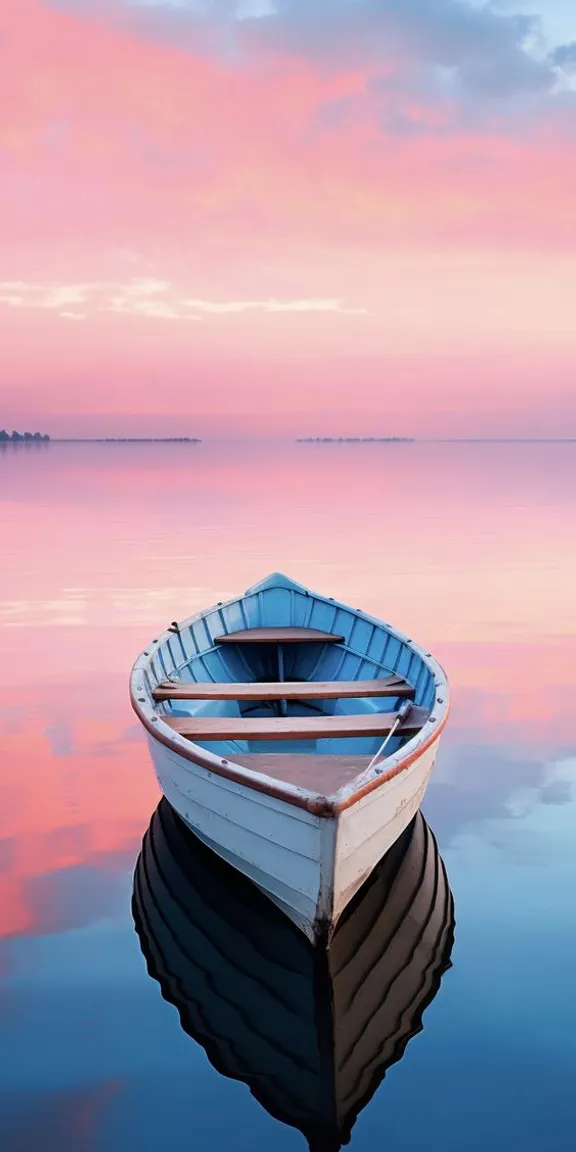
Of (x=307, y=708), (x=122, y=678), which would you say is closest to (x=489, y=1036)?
(x=307, y=708)

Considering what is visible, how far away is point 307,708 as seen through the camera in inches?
395

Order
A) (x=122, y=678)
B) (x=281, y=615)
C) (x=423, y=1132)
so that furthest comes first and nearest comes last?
(x=122, y=678) → (x=281, y=615) → (x=423, y=1132)

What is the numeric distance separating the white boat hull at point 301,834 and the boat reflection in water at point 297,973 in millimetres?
463

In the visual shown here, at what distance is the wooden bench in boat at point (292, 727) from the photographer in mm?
7539

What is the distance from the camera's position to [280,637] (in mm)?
10984

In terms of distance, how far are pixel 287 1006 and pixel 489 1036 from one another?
49.5 inches

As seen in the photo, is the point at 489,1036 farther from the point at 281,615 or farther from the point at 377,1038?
the point at 281,615

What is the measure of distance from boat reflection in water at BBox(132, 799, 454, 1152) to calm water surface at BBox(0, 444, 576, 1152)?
4.6 inches

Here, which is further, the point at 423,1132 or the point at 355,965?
the point at 355,965

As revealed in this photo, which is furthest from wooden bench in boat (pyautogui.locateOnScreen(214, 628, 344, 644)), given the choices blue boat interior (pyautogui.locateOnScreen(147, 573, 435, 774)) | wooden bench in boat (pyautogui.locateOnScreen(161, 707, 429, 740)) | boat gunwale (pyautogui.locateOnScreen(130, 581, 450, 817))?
wooden bench in boat (pyautogui.locateOnScreen(161, 707, 429, 740))

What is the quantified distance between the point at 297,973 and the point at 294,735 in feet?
6.76

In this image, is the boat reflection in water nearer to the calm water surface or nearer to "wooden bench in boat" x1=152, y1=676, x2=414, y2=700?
the calm water surface

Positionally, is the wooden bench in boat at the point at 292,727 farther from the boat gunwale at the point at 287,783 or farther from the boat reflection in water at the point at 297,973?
the boat reflection in water at the point at 297,973

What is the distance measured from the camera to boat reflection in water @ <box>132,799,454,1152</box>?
16.6 feet
